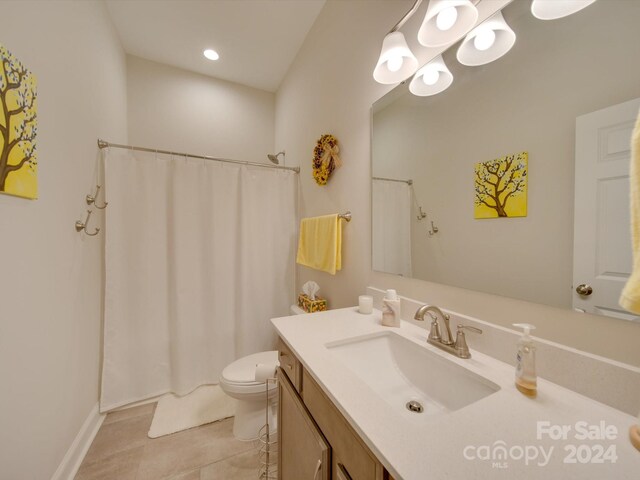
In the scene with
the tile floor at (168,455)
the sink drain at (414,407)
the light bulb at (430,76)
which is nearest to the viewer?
the sink drain at (414,407)

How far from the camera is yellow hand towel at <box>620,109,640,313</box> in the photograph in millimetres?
340

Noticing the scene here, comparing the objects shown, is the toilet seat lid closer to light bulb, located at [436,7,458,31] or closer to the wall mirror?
the wall mirror

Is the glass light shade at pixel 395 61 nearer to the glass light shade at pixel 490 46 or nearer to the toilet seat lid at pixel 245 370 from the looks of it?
the glass light shade at pixel 490 46

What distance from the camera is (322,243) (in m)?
1.55

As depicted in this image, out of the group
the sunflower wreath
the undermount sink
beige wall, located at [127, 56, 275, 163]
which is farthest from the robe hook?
the undermount sink

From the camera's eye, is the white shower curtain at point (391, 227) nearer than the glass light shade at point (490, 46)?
No

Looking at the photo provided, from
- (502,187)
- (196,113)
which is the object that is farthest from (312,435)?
(196,113)

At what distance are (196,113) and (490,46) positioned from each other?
8.09ft

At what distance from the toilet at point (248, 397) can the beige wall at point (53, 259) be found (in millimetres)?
717

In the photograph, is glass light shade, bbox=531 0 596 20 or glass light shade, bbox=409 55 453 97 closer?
glass light shade, bbox=531 0 596 20

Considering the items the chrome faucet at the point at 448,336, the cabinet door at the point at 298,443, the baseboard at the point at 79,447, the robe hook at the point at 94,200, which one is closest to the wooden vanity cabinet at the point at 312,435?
the cabinet door at the point at 298,443

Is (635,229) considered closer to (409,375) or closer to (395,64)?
(409,375)

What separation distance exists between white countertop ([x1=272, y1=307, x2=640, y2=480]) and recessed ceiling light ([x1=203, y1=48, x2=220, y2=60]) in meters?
2.59

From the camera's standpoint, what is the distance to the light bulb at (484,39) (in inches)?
29.2
